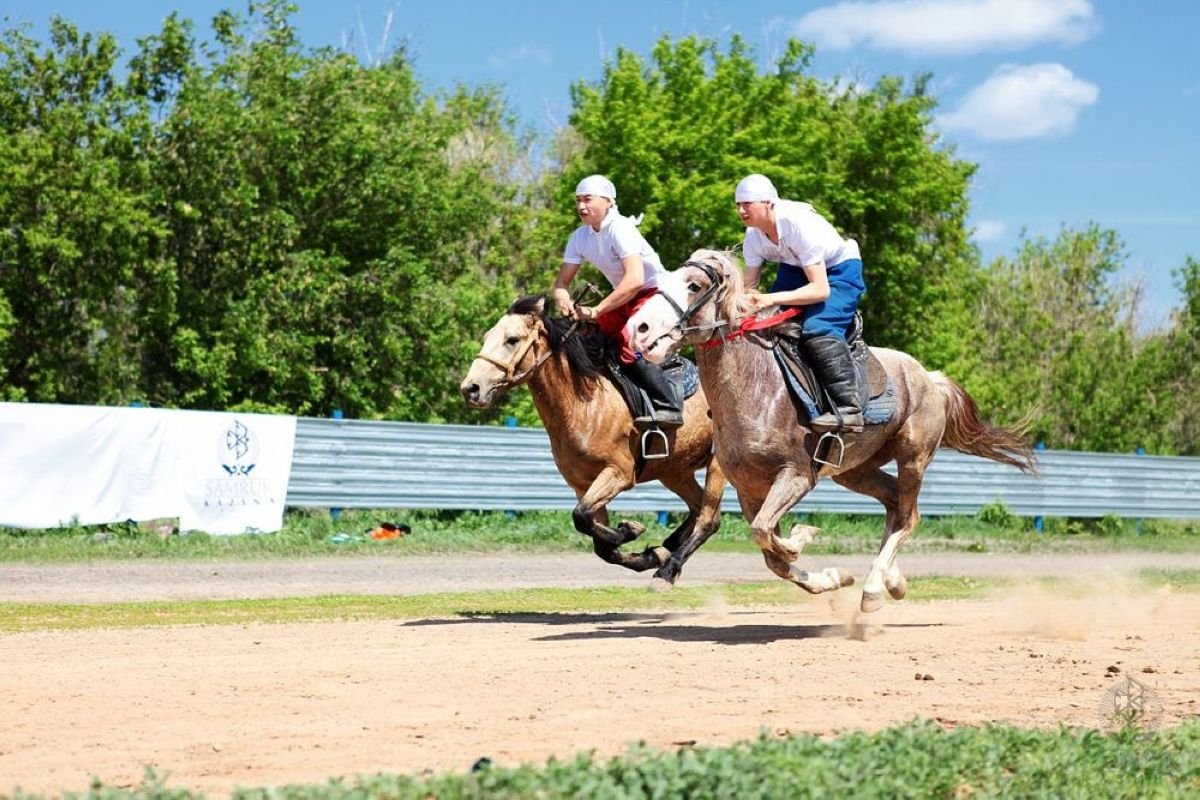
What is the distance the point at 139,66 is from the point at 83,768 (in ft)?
84.8

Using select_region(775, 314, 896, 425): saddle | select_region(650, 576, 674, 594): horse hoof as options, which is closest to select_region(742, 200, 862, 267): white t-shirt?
select_region(775, 314, 896, 425): saddle

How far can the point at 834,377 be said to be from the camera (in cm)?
1154

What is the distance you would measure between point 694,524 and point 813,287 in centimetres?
319

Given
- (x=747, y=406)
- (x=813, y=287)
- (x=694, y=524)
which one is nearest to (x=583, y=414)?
(x=694, y=524)

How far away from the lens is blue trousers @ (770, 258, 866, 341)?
11.6m

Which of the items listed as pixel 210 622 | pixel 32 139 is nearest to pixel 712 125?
pixel 32 139

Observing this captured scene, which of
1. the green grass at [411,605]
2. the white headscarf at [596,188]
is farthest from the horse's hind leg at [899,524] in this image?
the white headscarf at [596,188]

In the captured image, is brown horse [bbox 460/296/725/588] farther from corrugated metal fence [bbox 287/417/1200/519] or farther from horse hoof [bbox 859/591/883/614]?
corrugated metal fence [bbox 287/417/1200/519]

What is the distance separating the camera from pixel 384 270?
3192 cm

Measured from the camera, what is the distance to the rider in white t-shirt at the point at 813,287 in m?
11.5

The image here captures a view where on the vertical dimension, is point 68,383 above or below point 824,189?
below

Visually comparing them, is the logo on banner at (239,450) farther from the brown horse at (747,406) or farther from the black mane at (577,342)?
the brown horse at (747,406)

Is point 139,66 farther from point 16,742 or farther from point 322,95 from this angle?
point 16,742

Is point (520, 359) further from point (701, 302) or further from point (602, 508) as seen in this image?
point (701, 302)
